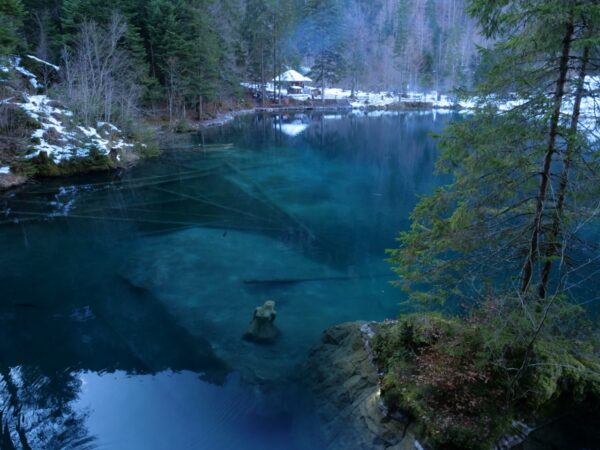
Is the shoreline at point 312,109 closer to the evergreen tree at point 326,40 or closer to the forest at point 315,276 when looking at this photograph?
the evergreen tree at point 326,40

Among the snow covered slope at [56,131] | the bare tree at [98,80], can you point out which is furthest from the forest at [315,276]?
the bare tree at [98,80]

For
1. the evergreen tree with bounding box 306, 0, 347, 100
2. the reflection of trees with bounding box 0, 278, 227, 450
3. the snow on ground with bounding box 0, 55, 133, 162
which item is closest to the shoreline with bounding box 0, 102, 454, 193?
the snow on ground with bounding box 0, 55, 133, 162

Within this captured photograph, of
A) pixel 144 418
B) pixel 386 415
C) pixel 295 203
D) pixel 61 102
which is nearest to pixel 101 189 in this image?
pixel 61 102

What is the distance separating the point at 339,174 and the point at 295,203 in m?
7.44

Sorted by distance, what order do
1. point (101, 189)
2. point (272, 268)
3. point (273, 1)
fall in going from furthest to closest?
point (273, 1) < point (101, 189) < point (272, 268)

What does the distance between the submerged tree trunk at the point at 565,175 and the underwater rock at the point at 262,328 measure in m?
5.46

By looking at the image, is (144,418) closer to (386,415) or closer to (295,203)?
(386,415)

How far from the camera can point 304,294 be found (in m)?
11.4

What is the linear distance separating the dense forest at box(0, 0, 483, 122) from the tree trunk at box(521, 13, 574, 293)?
1.17m

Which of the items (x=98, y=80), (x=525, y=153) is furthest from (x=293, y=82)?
(x=525, y=153)

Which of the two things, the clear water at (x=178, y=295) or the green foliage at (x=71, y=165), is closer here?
the clear water at (x=178, y=295)

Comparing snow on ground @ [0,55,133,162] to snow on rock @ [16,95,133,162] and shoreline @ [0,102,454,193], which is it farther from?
shoreline @ [0,102,454,193]

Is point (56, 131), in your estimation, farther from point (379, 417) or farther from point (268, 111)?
point (268, 111)

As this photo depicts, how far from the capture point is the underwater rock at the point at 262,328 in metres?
9.13
